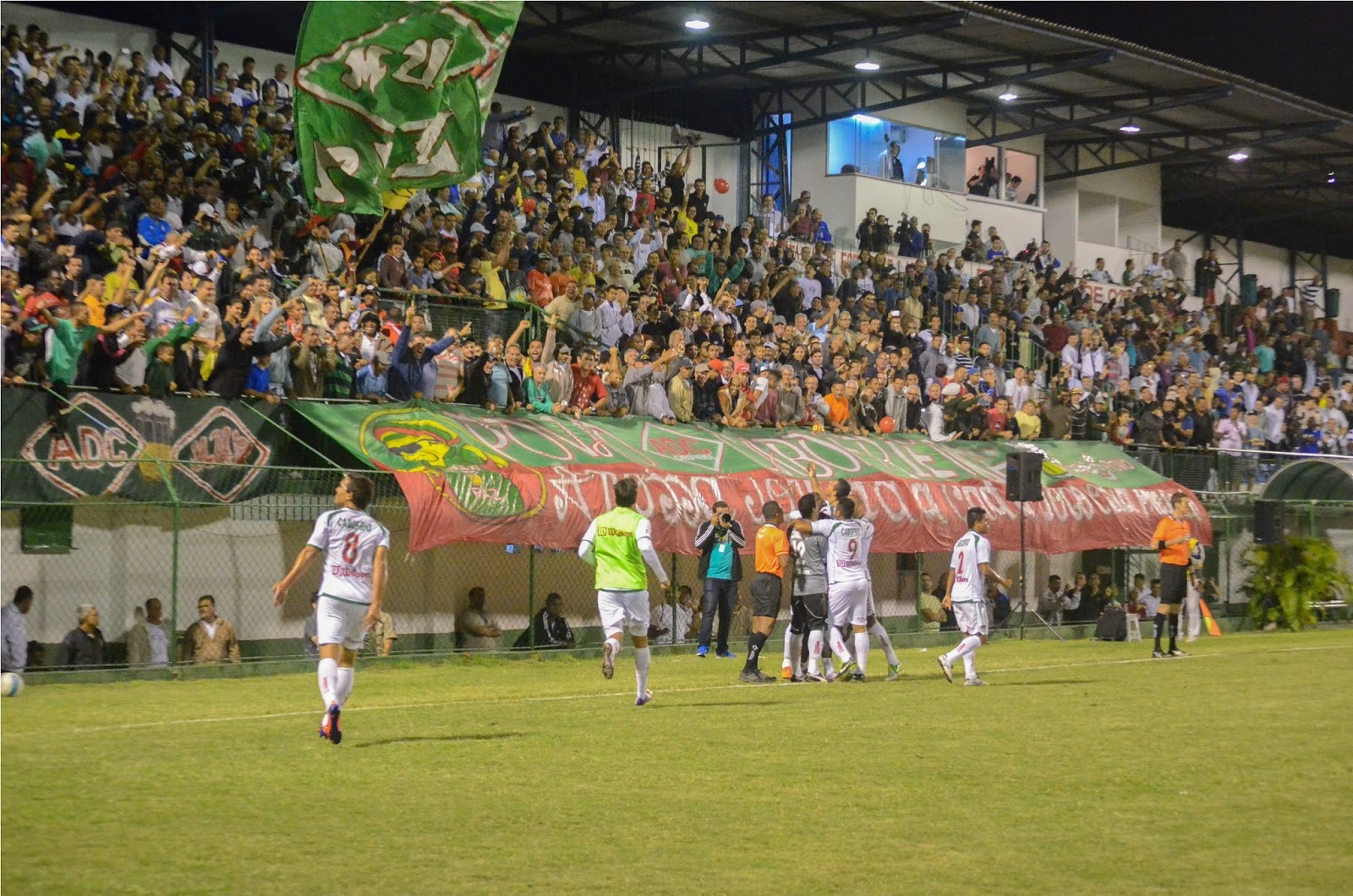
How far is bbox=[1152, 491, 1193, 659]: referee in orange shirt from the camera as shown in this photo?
22453 millimetres

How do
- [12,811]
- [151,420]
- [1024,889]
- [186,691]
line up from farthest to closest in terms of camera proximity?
[151,420] → [186,691] → [12,811] → [1024,889]

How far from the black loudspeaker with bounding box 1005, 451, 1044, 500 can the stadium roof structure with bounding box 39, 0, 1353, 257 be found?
1031 cm

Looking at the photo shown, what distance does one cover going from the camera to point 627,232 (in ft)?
101

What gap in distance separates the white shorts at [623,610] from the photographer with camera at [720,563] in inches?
248

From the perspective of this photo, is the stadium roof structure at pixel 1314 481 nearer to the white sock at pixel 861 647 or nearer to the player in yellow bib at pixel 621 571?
the white sock at pixel 861 647

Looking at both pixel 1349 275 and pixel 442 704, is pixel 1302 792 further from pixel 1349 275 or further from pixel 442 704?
→ pixel 1349 275

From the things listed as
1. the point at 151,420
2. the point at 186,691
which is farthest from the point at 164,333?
the point at 186,691

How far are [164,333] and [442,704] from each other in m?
6.52

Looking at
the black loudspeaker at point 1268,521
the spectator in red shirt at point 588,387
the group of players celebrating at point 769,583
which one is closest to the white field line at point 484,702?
the group of players celebrating at point 769,583

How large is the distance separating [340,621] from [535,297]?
14690 millimetres

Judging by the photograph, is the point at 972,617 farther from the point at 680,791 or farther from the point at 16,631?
the point at 16,631

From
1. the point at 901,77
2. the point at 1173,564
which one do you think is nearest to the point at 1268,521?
the point at 1173,564

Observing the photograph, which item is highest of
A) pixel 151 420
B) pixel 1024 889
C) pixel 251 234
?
pixel 251 234

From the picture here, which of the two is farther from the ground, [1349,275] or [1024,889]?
[1349,275]
